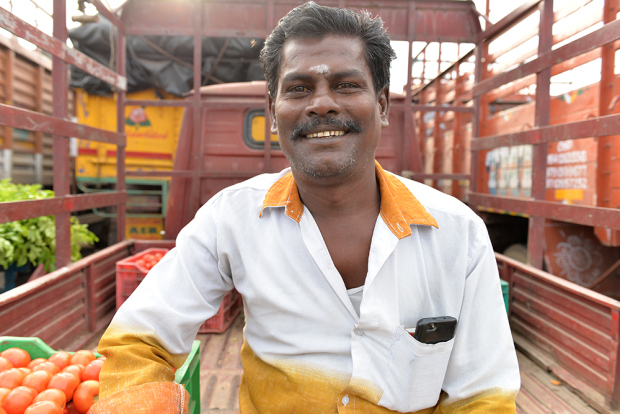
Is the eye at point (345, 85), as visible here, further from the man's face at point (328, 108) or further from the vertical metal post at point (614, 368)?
the vertical metal post at point (614, 368)

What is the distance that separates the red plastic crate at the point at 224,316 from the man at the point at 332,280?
6.80 ft

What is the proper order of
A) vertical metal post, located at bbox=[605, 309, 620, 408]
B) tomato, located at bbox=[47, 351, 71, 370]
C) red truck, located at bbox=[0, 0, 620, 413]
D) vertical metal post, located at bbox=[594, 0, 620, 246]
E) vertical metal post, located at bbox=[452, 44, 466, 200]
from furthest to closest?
vertical metal post, located at bbox=[452, 44, 466, 200], vertical metal post, located at bbox=[594, 0, 620, 246], red truck, located at bbox=[0, 0, 620, 413], vertical metal post, located at bbox=[605, 309, 620, 408], tomato, located at bbox=[47, 351, 71, 370]

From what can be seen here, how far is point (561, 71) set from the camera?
3.68 metres

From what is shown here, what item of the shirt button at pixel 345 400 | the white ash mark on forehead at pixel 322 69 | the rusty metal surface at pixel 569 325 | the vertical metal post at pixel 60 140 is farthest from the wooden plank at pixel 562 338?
the vertical metal post at pixel 60 140

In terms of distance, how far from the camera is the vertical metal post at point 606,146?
10.1 ft

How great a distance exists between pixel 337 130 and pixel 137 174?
346 centimetres

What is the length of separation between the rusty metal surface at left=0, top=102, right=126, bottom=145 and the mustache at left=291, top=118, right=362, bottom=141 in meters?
1.89

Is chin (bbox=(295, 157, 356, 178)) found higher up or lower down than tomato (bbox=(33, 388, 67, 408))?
higher up

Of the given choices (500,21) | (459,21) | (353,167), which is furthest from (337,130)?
(459,21)

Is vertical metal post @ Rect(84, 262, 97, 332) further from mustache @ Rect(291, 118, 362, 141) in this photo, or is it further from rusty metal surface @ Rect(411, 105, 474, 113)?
rusty metal surface @ Rect(411, 105, 474, 113)

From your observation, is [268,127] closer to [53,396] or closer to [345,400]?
[53,396]

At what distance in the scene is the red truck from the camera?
2.62 metres

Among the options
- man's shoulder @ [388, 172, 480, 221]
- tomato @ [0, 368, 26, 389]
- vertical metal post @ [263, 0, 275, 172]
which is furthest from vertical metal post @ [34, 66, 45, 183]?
man's shoulder @ [388, 172, 480, 221]

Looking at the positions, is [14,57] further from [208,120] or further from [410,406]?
[410,406]
